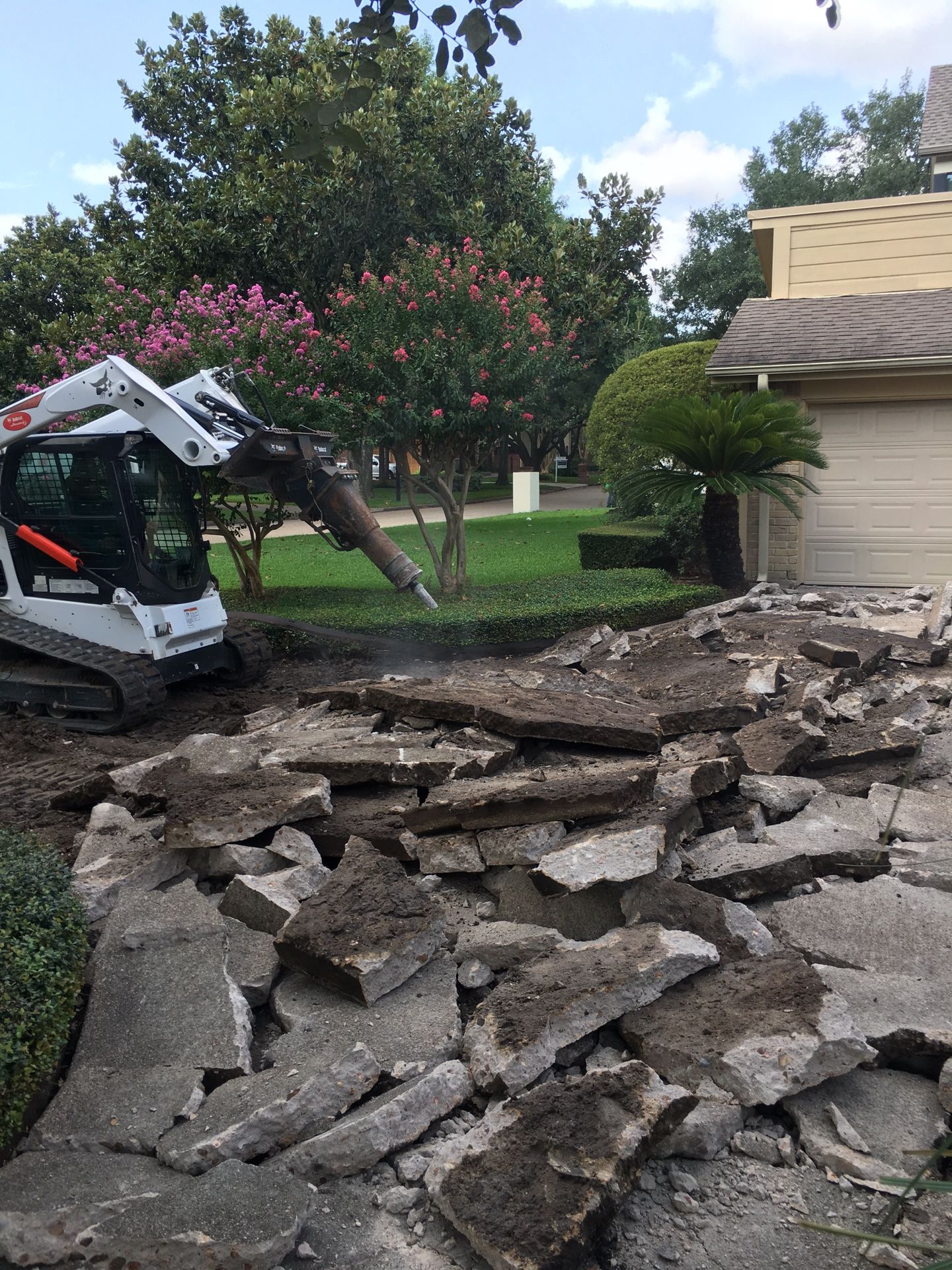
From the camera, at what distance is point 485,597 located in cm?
1349

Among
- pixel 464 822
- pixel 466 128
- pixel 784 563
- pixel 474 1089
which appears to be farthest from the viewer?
pixel 466 128

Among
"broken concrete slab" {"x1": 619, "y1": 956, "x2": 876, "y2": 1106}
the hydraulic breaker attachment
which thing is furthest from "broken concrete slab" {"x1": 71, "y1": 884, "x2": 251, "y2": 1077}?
the hydraulic breaker attachment

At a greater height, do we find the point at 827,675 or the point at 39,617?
the point at 39,617

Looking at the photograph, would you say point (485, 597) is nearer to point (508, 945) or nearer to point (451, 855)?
point (451, 855)

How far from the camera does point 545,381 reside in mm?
13891

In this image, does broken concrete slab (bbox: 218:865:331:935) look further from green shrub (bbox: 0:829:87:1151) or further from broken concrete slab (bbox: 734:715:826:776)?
broken concrete slab (bbox: 734:715:826:776)

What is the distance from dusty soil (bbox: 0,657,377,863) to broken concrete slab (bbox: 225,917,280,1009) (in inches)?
68.7

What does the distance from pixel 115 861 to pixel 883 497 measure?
13172 mm

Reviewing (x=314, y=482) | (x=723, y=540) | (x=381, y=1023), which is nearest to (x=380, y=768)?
(x=381, y=1023)

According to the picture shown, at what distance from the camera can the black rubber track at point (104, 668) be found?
8453 mm

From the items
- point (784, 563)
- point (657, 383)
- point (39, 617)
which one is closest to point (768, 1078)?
point (39, 617)

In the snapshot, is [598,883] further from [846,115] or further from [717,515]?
[846,115]

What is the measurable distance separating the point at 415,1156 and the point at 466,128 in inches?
877

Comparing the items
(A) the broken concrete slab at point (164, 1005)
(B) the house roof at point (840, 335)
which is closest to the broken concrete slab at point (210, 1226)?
(A) the broken concrete slab at point (164, 1005)
